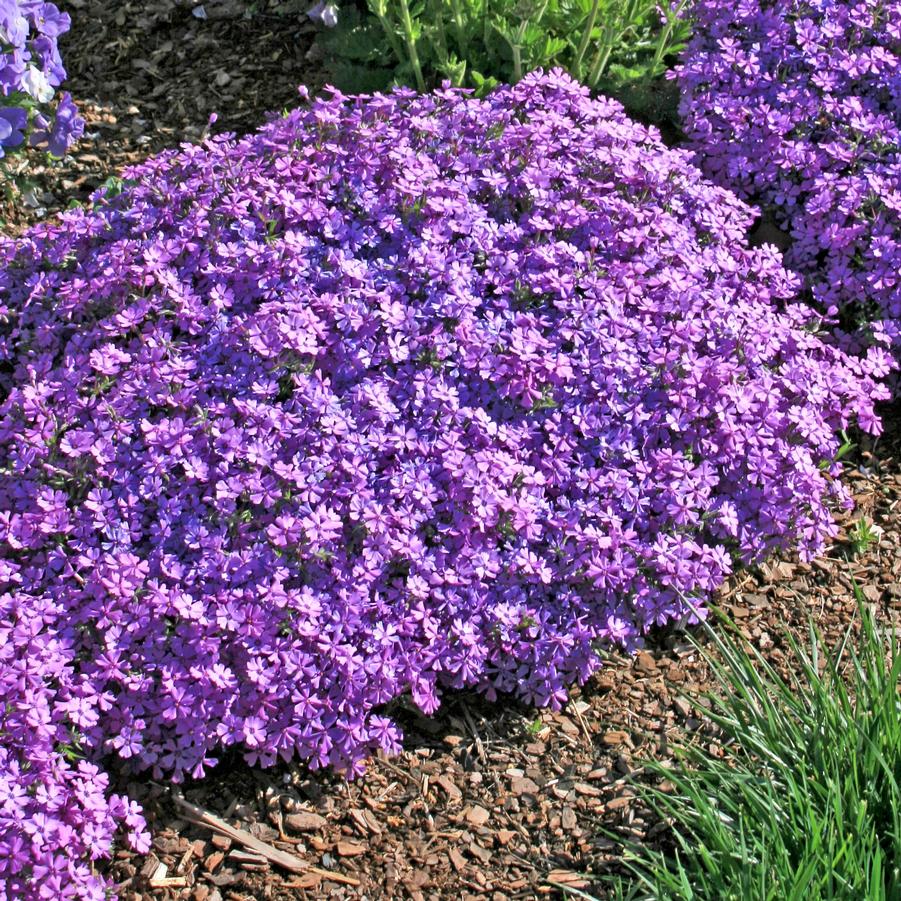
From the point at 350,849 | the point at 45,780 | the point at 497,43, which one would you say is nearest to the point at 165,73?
the point at 497,43

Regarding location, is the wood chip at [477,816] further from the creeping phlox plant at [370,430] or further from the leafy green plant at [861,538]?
the leafy green plant at [861,538]

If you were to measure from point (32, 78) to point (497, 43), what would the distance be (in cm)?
195

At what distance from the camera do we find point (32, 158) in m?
5.13

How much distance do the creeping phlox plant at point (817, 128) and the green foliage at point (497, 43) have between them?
298mm

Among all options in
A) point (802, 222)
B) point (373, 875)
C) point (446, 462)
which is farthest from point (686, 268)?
point (373, 875)

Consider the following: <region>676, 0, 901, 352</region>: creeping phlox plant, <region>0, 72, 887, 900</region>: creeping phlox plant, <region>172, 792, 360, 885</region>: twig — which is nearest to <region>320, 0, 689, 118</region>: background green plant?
<region>676, 0, 901, 352</region>: creeping phlox plant

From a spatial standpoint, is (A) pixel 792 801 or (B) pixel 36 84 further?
(B) pixel 36 84

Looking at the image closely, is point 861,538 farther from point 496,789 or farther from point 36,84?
point 36,84

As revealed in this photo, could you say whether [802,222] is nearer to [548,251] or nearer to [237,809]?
[548,251]

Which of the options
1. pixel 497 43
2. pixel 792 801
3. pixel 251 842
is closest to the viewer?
pixel 792 801

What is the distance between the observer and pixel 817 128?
4605mm

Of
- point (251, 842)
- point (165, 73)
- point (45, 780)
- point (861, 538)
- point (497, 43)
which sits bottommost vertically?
point (251, 842)

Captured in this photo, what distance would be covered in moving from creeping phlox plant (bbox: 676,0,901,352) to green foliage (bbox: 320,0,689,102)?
298 mm

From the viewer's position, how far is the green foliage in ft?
16.0
